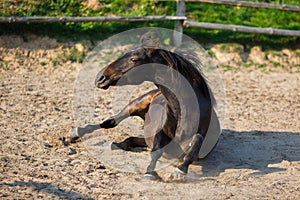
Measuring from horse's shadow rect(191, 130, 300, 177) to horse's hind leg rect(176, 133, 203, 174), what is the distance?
22cm

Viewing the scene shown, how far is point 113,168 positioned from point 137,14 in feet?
20.7

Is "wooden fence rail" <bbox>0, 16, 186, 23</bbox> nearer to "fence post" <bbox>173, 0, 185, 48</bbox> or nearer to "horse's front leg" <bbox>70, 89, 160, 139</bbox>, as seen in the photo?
"fence post" <bbox>173, 0, 185, 48</bbox>

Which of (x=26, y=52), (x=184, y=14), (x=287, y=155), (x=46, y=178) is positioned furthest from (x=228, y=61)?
(x=46, y=178)

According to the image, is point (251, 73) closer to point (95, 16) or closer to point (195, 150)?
point (95, 16)

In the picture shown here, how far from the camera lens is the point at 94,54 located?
411 inches

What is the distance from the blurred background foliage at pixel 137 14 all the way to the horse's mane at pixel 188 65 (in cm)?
534

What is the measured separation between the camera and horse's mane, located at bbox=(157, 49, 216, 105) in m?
5.34

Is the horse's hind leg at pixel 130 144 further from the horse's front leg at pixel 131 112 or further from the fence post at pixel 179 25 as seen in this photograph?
the fence post at pixel 179 25

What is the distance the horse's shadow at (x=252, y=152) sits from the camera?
5.66m

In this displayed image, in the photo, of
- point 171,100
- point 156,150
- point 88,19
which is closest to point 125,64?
point 171,100

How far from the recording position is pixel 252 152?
244 inches

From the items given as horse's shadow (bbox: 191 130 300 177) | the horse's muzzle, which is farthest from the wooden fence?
the horse's muzzle

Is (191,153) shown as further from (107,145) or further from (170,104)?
(107,145)

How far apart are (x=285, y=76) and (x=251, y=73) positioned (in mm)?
621
